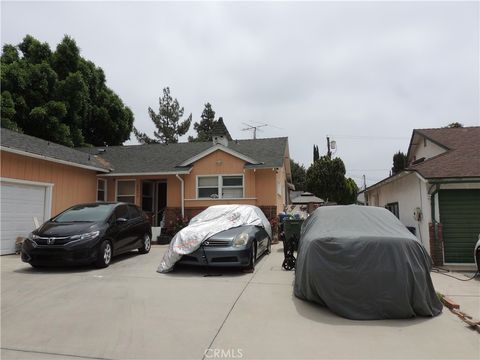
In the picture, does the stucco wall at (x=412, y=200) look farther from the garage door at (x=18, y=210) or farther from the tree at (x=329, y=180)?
the tree at (x=329, y=180)

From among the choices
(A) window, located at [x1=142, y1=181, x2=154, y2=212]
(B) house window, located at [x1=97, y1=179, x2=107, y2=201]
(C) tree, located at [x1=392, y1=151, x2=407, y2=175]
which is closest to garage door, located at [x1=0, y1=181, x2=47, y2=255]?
(B) house window, located at [x1=97, y1=179, x2=107, y2=201]

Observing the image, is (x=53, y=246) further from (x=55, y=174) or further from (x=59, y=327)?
(x=55, y=174)

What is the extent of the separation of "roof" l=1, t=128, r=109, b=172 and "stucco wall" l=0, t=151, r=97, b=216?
29 centimetres

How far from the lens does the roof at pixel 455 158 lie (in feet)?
30.6

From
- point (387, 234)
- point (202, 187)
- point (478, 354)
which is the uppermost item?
point (202, 187)

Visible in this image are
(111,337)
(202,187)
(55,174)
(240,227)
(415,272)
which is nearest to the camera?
(111,337)

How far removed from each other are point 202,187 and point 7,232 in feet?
24.7

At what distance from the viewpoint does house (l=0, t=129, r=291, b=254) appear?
11.5 meters

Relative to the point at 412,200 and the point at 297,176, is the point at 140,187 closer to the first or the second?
the point at 412,200

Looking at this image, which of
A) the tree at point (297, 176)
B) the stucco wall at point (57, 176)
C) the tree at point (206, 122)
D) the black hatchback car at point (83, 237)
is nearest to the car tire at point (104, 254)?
the black hatchback car at point (83, 237)

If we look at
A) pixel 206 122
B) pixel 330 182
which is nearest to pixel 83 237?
pixel 330 182

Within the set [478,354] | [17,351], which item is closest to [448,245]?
[478,354]

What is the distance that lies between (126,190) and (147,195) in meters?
1.08

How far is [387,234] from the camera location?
17.7 ft
